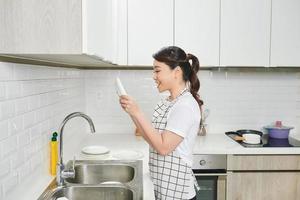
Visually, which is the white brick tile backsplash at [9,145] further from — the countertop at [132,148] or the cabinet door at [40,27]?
the cabinet door at [40,27]

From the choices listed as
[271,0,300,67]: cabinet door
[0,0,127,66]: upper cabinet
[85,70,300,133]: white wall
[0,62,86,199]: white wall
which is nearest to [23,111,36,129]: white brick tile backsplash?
[0,62,86,199]: white wall

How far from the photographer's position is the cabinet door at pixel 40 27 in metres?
1.03

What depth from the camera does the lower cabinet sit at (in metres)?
2.40

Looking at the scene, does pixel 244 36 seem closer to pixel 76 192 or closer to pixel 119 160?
pixel 119 160

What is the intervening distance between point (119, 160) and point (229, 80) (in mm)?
1417

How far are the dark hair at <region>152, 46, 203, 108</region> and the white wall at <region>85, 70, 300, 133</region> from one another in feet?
3.89

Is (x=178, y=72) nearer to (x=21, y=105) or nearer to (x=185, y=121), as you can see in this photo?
(x=185, y=121)

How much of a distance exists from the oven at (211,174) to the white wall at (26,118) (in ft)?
3.33

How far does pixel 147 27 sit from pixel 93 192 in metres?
1.41

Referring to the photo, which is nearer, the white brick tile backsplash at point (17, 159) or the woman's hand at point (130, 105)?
the white brick tile backsplash at point (17, 159)

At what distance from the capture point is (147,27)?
2.56 metres

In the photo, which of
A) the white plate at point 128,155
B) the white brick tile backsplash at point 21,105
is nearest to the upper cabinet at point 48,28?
the white brick tile backsplash at point 21,105

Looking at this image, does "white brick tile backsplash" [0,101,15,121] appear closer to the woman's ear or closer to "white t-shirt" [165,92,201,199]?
"white t-shirt" [165,92,201,199]

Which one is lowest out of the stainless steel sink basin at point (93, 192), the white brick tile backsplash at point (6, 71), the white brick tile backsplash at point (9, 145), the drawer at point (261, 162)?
the drawer at point (261, 162)
